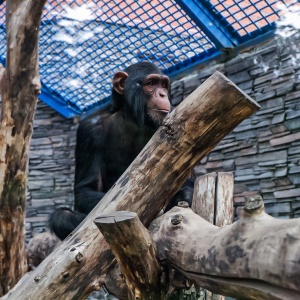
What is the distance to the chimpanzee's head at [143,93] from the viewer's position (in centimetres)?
354

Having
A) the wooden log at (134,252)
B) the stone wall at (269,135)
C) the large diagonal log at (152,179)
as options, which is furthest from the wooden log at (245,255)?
the stone wall at (269,135)

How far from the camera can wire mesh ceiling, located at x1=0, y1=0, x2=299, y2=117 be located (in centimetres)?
430

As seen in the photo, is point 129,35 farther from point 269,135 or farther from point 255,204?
point 255,204

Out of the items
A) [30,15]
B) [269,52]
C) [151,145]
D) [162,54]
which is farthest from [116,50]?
[151,145]

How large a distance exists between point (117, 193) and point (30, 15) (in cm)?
136

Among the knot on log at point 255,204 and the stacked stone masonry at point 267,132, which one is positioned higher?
the stacked stone masonry at point 267,132

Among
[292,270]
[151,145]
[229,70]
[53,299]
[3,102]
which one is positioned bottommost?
[53,299]

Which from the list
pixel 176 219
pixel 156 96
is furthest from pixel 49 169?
pixel 176 219

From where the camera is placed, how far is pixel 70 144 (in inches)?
231

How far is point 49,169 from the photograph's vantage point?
5.86 meters

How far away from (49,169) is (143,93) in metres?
2.43

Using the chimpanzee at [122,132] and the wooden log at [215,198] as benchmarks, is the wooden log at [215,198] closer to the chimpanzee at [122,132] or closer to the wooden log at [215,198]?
the wooden log at [215,198]

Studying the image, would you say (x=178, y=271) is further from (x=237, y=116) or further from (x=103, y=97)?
(x=103, y=97)

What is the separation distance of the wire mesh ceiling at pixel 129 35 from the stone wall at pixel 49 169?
366 mm
